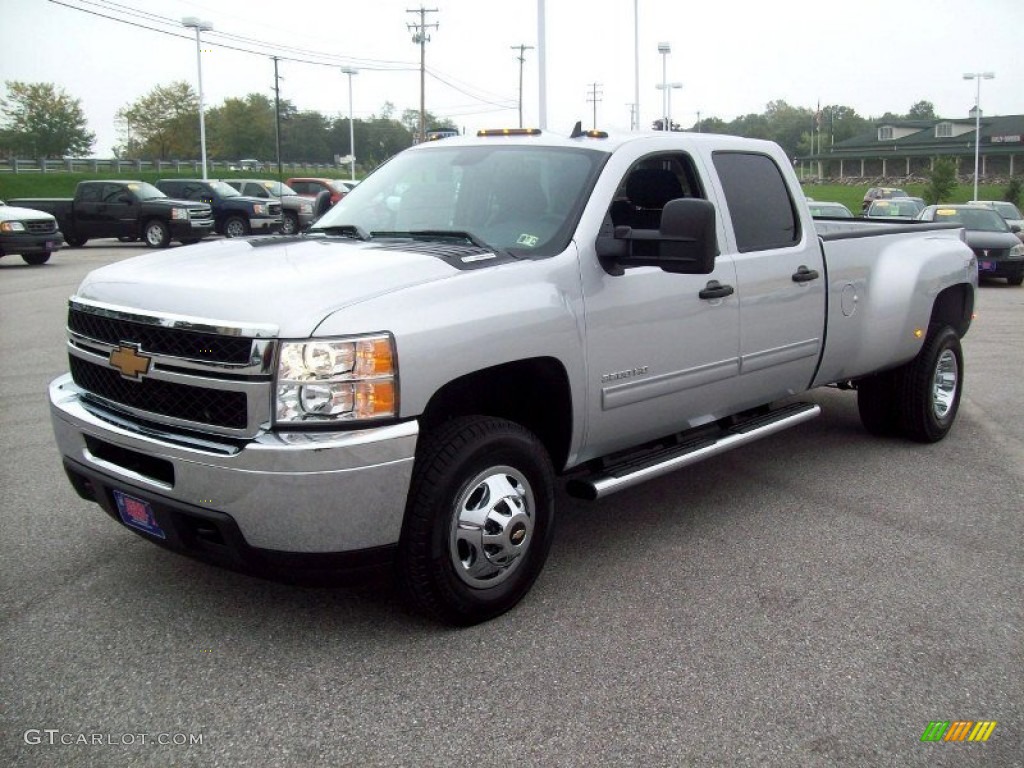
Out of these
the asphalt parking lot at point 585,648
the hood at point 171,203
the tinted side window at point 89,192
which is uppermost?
the tinted side window at point 89,192

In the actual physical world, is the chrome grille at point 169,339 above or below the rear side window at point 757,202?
below

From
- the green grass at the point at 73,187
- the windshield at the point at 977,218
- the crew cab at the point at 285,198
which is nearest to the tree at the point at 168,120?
the green grass at the point at 73,187

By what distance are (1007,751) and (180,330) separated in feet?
10.0

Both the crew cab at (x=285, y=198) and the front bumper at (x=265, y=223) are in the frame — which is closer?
the front bumper at (x=265, y=223)

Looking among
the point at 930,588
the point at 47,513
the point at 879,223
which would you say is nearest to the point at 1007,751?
the point at 930,588

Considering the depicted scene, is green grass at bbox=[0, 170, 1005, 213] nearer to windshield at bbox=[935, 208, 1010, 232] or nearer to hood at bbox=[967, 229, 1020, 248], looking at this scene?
windshield at bbox=[935, 208, 1010, 232]

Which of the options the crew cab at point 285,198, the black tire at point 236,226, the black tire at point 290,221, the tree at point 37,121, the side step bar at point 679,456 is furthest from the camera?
the tree at point 37,121

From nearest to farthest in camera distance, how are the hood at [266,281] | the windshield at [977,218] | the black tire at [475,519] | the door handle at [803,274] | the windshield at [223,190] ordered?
the hood at [266,281] → the black tire at [475,519] → the door handle at [803,274] → the windshield at [977,218] → the windshield at [223,190]

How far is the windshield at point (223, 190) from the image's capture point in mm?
29766

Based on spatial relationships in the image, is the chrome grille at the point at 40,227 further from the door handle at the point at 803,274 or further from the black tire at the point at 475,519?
the black tire at the point at 475,519

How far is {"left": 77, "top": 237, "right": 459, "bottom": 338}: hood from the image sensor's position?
134 inches

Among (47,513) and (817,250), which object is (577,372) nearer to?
Result: (817,250)

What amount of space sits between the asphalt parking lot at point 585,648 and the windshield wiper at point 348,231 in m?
1.63

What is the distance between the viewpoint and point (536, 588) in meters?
4.29
